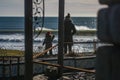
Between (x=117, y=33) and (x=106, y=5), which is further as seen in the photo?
(x=106, y=5)

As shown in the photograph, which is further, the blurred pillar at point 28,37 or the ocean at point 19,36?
the ocean at point 19,36

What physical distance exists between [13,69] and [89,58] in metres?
2.35

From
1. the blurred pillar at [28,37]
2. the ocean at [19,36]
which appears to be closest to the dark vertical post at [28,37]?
the blurred pillar at [28,37]

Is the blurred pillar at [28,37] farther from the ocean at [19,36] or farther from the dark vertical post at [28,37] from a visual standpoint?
the ocean at [19,36]

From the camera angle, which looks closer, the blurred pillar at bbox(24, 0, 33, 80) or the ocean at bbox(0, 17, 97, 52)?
the blurred pillar at bbox(24, 0, 33, 80)

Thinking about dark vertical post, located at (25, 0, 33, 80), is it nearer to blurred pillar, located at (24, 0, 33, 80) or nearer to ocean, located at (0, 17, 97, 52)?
blurred pillar, located at (24, 0, 33, 80)

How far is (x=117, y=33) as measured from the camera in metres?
2.14

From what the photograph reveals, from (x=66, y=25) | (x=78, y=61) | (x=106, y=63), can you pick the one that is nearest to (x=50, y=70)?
(x=78, y=61)

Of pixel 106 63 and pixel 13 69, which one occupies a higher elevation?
pixel 106 63

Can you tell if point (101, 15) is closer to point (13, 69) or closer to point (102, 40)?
point (102, 40)

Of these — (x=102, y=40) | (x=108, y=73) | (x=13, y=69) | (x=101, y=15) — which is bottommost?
(x=13, y=69)

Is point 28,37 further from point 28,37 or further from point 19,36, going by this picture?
point 19,36

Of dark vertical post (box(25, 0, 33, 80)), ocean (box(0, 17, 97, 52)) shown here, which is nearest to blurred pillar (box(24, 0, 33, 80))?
dark vertical post (box(25, 0, 33, 80))

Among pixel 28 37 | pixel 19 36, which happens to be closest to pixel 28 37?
pixel 28 37
